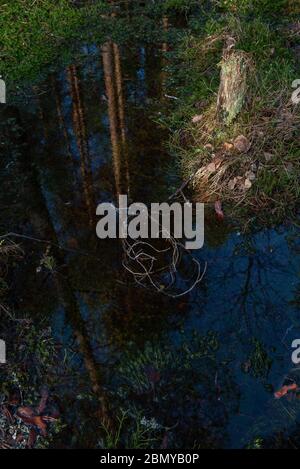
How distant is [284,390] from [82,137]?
3799 millimetres

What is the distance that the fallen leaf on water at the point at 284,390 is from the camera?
10.6ft

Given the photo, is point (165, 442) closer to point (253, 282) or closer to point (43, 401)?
point (43, 401)

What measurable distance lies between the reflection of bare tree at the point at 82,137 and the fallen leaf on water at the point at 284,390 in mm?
2374

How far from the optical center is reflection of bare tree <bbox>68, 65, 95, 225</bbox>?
4.88 m

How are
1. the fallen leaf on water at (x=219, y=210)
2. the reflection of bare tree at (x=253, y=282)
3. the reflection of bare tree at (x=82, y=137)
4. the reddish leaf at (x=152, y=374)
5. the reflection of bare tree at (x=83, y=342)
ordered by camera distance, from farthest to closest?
the reflection of bare tree at (x=82, y=137) < the fallen leaf on water at (x=219, y=210) < the reflection of bare tree at (x=253, y=282) < the reddish leaf at (x=152, y=374) < the reflection of bare tree at (x=83, y=342)

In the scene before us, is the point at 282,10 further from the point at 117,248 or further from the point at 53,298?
the point at 53,298

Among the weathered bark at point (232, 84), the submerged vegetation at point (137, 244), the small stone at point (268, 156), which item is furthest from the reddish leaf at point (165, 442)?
the weathered bark at point (232, 84)

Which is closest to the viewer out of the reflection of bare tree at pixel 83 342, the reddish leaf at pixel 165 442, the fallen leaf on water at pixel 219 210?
the reddish leaf at pixel 165 442

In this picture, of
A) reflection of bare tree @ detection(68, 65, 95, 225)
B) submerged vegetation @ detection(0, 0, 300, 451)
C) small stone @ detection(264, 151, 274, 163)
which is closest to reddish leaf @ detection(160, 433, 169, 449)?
submerged vegetation @ detection(0, 0, 300, 451)

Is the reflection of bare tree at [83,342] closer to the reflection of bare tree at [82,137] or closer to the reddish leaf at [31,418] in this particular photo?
the reddish leaf at [31,418]

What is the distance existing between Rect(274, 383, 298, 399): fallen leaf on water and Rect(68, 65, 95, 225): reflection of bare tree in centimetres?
237

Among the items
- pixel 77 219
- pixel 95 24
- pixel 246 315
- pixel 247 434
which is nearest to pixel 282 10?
pixel 95 24

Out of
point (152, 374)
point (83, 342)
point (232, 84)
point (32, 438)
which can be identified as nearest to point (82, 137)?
point (232, 84)

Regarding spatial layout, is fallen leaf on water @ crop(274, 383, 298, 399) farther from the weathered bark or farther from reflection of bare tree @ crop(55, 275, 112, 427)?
the weathered bark
